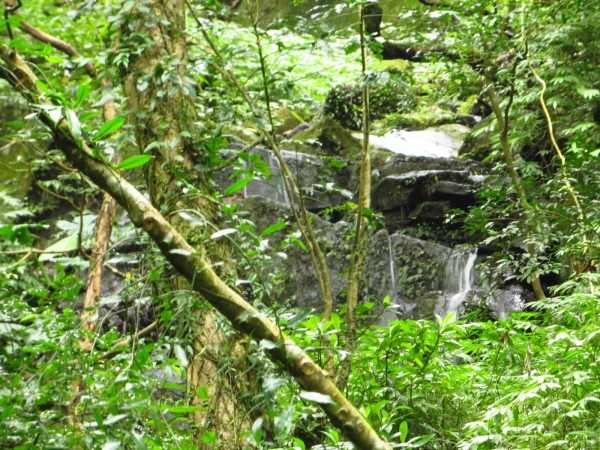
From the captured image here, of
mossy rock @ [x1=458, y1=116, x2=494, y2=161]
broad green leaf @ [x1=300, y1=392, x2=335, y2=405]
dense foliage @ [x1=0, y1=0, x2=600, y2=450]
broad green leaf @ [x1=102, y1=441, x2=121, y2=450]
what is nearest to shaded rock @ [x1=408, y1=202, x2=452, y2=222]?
mossy rock @ [x1=458, y1=116, x2=494, y2=161]

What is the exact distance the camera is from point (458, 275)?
7.37m

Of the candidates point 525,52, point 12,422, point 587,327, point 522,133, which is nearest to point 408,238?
point 522,133

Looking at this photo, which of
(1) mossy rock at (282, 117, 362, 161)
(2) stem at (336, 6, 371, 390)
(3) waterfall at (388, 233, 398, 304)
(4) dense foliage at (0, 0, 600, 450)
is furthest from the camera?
(1) mossy rock at (282, 117, 362, 161)

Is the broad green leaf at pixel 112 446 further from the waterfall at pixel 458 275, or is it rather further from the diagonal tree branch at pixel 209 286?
the waterfall at pixel 458 275

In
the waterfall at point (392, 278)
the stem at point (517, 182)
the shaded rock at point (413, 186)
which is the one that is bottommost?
the waterfall at point (392, 278)

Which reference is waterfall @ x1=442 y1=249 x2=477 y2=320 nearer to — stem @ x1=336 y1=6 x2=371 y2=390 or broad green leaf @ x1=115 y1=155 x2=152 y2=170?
stem @ x1=336 y1=6 x2=371 y2=390

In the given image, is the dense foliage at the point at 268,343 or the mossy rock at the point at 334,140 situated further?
the mossy rock at the point at 334,140

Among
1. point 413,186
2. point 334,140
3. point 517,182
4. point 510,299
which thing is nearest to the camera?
point 517,182

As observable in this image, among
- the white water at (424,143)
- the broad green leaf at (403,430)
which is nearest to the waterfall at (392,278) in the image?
the white water at (424,143)

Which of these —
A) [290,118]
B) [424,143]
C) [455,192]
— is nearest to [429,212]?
[455,192]

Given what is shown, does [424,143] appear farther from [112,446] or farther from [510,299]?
[112,446]

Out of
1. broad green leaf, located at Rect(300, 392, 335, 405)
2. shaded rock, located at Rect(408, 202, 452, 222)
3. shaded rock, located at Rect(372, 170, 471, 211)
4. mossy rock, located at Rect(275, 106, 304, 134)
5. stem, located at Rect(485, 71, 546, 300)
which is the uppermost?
broad green leaf, located at Rect(300, 392, 335, 405)

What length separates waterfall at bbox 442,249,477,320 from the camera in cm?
707

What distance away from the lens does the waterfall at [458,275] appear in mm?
7066
